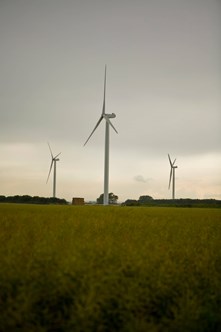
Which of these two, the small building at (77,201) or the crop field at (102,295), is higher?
the small building at (77,201)

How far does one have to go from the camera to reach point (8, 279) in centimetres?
930

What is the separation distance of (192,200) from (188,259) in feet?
430

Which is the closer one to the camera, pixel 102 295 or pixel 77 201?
pixel 102 295

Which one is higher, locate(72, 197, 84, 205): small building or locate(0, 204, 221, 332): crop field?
locate(72, 197, 84, 205): small building

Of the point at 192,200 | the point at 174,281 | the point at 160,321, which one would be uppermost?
the point at 192,200

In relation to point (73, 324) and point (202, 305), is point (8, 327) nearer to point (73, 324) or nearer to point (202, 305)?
point (73, 324)

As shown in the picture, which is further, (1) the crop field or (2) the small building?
(2) the small building

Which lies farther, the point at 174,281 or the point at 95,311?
the point at 174,281

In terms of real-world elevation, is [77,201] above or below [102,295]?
above

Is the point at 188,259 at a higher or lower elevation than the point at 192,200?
lower

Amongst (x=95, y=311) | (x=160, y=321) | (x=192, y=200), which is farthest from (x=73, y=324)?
(x=192, y=200)

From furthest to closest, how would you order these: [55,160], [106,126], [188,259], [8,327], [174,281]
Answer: [55,160]
[106,126]
[188,259]
[174,281]
[8,327]

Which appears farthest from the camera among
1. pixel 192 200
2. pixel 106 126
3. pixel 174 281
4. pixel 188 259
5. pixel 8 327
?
pixel 192 200

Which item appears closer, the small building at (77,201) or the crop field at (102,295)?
the crop field at (102,295)
